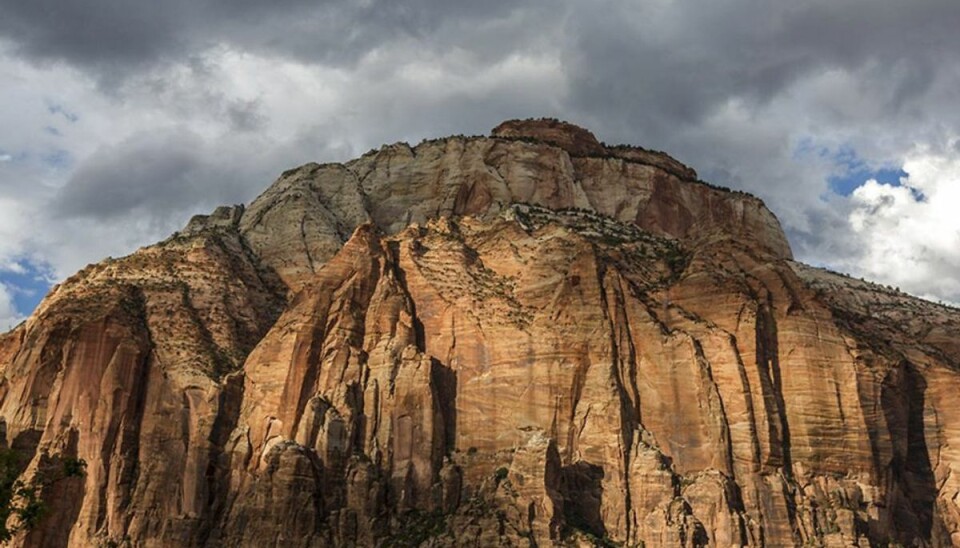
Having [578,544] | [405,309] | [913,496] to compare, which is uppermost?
[405,309]

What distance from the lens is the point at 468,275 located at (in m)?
100

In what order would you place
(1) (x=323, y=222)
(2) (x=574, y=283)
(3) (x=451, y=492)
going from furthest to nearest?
(1) (x=323, y=222) → (2) (x=574, y=283) → (3) (x=451, y=492)

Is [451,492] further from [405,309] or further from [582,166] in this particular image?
[582,166]

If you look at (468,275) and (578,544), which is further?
(468,275)

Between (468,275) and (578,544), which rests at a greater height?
(468,275)

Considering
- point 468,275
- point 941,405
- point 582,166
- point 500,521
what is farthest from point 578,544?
point 582,166

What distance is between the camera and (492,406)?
90.2 metres

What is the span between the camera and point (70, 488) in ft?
292

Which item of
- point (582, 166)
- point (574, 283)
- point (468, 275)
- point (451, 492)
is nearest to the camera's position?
point (451, 492)

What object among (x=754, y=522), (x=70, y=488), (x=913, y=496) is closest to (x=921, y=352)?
(x=913, y=496)

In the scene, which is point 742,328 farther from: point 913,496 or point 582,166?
point 582,166

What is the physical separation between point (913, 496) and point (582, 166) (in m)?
62.9

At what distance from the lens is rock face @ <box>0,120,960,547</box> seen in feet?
273

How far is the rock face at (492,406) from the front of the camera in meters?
83.3
